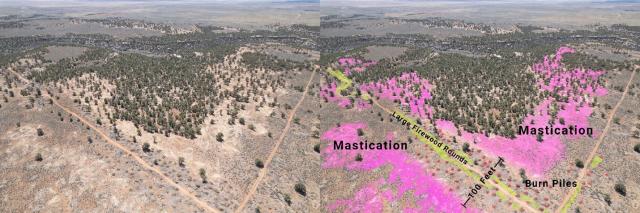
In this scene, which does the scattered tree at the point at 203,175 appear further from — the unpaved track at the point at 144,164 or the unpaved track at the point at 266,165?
the unpaved track at the point at 266,165

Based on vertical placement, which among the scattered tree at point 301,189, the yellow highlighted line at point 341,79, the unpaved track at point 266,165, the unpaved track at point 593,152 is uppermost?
the yellow highlighted line at point 341,79

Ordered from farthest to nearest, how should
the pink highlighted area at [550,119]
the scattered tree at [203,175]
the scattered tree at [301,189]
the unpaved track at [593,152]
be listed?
the pink highlighted area at [550,119] < the scattered tree at [301,189] < the scattered tree at [203,175] < the unpaved track at [593,152]

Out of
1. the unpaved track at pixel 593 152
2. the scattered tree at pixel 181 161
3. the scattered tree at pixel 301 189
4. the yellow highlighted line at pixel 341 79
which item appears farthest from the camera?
the yellow highlighted line at pixel 341 79

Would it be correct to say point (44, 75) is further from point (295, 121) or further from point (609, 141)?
point (609, 141)

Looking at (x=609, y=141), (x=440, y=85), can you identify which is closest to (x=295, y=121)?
(x=440, y=85)

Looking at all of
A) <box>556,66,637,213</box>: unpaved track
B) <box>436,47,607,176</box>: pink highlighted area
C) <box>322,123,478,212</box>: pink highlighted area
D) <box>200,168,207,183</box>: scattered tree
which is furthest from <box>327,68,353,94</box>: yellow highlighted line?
<box>556,66,637,213</box>: unpaved track

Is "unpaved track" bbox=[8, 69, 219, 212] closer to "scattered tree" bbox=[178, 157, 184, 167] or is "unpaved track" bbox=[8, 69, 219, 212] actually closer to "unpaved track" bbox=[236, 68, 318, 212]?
"scattered tree" bbox=[178, 157, 184, 167]

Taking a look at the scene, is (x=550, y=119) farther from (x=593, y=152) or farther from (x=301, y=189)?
(x=301, y=189)

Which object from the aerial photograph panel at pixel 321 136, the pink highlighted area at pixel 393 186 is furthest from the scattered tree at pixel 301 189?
the pink highlighted area at pixel 393 186
